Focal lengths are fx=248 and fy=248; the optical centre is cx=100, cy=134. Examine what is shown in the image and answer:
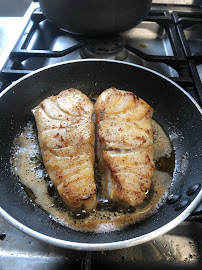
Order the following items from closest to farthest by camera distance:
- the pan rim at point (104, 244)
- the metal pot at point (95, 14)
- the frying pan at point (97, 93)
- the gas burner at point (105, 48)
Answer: the pan rim at point (104, 244)
the frying pan at point (97, 93)
the metal pot at point (95, 14)
the gas burner at point (105, 48)

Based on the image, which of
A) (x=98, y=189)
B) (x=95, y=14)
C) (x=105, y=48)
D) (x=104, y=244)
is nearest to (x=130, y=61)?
(x=105, y=48)

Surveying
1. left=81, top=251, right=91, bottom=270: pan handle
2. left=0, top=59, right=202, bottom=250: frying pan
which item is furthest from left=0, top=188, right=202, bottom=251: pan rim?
left=81, top=251, right=91, bottom=270: pan handle

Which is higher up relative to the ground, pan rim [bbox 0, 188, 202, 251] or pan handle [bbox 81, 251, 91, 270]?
pan rim [bbox 0, 188, 202, 251]

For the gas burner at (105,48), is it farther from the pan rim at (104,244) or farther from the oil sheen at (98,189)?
the pan rim at (104,244)

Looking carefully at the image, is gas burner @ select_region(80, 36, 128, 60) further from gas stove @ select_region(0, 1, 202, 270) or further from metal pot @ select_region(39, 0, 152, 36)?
metal pot @ select_region(39, 0, 152, 36)

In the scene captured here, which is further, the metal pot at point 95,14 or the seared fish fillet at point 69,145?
the metal pot at point 95,14

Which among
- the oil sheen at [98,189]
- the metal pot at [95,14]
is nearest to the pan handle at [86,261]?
the oil sheen at [98,189]
